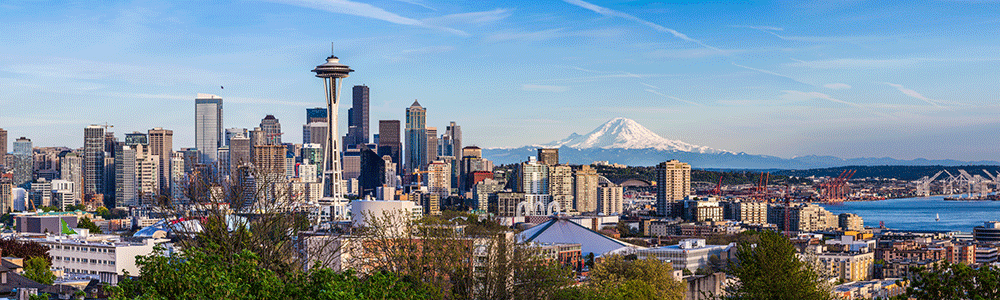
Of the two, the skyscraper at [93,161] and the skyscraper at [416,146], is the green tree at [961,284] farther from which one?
the skyscraper at [416,146]

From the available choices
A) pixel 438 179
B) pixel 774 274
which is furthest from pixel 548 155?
pixel 774 274

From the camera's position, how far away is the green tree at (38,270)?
24562 mm

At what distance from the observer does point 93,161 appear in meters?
117

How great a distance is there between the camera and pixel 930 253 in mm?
54250

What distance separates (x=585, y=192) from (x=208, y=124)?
295ft

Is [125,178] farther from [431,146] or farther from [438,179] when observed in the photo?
[431,146]

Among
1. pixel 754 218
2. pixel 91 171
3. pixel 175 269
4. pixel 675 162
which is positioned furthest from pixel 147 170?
pixel 175 269

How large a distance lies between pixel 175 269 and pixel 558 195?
104786 millimetres

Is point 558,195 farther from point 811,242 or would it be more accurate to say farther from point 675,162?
point 811,242

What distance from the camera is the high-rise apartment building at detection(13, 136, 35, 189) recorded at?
445 ft

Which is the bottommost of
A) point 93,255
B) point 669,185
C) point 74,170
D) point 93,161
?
point 93,255

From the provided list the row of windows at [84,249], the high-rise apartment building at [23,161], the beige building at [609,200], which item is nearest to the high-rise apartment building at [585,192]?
the beige building at [609,200]

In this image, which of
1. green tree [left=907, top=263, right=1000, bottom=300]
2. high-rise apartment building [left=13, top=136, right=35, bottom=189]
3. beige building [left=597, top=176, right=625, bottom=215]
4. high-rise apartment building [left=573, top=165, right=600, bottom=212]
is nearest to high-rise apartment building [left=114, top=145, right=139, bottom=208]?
high-rise apartment building [left=13, top=136, right=35, bottom=189]

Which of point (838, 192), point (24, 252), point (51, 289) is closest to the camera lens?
point (51, 289)
